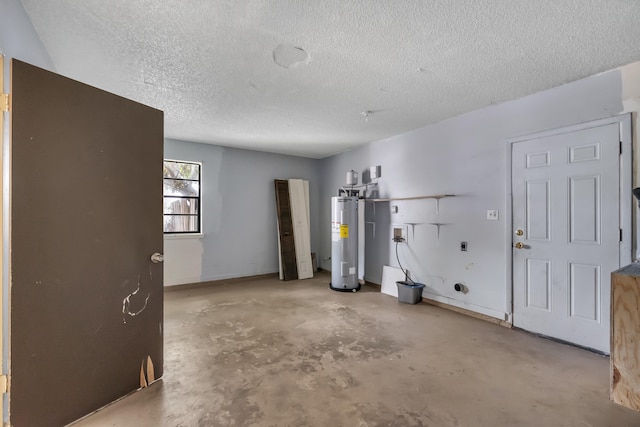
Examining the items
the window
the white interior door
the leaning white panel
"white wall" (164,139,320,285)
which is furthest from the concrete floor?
the leaning white panel

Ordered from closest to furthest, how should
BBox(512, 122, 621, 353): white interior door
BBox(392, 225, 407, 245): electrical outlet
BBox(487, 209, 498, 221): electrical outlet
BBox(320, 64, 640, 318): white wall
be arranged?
BBox(512, 122, 621, 353): white interior door < BBox(320, 64, 640, 318): white wall < BBox(487, 209, 498, 221): electrical outlet < BBox(392, 225, 407, 245): electrical outlet

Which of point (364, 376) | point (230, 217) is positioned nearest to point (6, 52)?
point (364, 376)

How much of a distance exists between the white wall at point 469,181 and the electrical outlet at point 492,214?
0.14ft

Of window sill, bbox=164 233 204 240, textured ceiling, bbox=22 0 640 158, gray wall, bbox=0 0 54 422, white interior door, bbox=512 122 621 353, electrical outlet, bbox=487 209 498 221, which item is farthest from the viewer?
window sill, bbox=164 233 204 240

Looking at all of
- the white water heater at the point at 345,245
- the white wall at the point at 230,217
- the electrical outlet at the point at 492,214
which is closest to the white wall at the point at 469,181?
the electrical outlet at the point at 492,214

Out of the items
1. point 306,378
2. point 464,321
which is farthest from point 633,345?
point 464,321

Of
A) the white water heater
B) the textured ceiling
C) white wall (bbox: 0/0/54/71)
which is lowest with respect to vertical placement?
the white water heater

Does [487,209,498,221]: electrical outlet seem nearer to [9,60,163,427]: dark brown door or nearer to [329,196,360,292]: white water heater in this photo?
[329,196,360,292]: white water heater

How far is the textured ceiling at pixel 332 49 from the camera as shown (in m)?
1.74

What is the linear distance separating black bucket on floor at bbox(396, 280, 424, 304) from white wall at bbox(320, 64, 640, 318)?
170mm

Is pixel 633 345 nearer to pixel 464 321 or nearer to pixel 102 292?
pixel 464 321

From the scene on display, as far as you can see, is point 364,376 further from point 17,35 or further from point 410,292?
point 17,35

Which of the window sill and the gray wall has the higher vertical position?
the gray wall

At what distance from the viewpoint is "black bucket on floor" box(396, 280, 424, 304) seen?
4.02 meters
